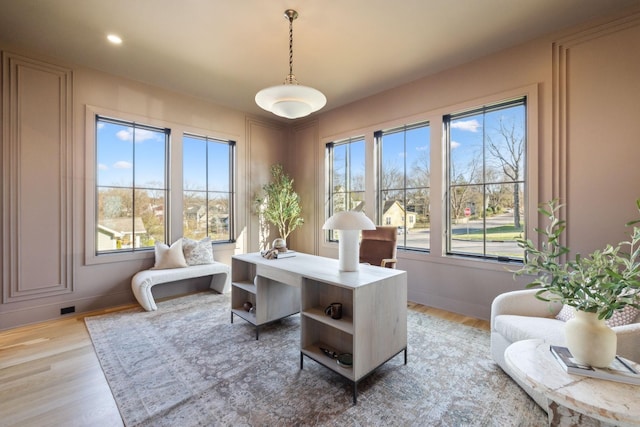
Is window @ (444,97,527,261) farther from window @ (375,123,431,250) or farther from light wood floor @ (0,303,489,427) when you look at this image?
light wood floor @ (0,303,489,427)

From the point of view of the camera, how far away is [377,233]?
11.4ft

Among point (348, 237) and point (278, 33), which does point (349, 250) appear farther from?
point (278, 33)

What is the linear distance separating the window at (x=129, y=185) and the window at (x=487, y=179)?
161 inches

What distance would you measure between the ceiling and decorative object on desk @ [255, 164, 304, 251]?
73.5 inches

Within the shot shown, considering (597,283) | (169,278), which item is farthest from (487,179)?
(169,278)

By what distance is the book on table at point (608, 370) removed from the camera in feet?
3.74

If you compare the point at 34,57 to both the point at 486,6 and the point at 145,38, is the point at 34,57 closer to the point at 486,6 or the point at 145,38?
the point at 145,38

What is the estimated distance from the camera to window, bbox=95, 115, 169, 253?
3676 mm

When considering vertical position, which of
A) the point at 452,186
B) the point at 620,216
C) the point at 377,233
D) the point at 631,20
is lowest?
the point at 377,233

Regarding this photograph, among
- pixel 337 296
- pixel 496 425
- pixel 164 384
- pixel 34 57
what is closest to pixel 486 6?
pixel 337 296

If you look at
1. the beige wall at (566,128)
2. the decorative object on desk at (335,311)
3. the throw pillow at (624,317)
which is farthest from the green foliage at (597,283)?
the beige wall at (566,128)

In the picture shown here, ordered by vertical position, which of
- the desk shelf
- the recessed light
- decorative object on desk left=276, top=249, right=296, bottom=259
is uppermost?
the recessed light

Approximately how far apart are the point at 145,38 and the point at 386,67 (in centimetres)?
268

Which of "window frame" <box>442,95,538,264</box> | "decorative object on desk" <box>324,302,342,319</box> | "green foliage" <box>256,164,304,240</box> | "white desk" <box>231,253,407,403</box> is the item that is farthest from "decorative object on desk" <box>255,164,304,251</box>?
"decorative object on desk" <box>324,302,342,319</box>
